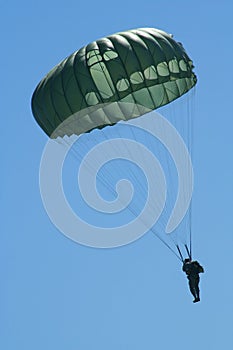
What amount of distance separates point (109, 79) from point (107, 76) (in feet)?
0.38

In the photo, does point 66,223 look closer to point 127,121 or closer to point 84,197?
point 84,197

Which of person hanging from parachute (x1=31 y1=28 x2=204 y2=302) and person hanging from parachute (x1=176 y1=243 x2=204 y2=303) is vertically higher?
person hanging from parachute (x1=31 y1=28 x2=204 y2=302)

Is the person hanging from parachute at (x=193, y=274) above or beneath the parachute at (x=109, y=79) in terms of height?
beneath

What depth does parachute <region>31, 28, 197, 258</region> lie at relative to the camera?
70375mm

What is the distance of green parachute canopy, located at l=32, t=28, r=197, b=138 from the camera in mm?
70375

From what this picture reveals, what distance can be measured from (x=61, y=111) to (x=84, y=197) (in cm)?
652

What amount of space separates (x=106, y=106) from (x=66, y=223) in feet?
26.5

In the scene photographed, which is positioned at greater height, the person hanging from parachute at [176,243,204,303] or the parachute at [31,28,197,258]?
the parachute at [31,28,197,258]

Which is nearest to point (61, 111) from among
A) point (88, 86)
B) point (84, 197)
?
point (88, 86)

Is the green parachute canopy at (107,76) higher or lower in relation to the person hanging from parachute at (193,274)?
higher

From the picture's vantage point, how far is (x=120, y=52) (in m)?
70.4

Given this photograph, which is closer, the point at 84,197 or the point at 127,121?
the point at 127,121

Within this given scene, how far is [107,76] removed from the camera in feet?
231

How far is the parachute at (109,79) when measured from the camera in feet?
231
